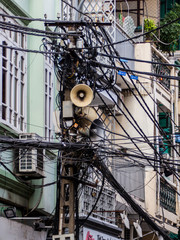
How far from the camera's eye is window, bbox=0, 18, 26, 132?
71.6 feet

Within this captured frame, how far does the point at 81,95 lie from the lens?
1930cm

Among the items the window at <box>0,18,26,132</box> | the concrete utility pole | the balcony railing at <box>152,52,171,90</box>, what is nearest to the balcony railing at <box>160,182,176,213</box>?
the balcony railing at <box>152,52,171,90</box>

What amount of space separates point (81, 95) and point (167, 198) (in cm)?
1173

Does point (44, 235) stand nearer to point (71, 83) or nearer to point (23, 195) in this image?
point (23, 195)

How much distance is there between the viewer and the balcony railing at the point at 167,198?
97.1 ft

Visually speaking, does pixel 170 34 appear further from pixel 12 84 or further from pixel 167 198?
pixel 12 84

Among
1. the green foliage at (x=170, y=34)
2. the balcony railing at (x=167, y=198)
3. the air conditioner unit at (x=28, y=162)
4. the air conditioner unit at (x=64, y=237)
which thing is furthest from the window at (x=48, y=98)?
the green foliage at (x=170, y=34)

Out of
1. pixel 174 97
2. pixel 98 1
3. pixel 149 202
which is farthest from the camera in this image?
pixel 174 97

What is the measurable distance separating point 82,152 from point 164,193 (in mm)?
10883

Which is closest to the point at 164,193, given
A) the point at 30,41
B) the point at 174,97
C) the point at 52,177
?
the point at 174,97

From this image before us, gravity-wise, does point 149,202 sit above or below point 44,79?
below

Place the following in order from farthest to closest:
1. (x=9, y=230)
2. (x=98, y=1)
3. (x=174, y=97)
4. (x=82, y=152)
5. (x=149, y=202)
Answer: (x=174, y=97), (x=149, y=202), (x=98, y=1), (x=9, y=230), (x=82, y=152)

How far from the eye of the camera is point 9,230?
20984 millimetres

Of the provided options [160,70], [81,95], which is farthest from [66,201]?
[160,70]
